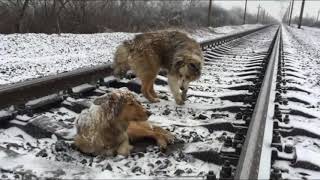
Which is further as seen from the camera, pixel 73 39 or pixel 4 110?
pixel 73 39

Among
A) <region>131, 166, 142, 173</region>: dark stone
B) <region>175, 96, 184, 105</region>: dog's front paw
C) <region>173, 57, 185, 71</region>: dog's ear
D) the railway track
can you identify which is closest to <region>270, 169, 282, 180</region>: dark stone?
the railway track

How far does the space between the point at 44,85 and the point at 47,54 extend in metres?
7.10

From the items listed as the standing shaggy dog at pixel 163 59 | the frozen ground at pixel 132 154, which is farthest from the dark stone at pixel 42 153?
the standing shaggy dog at pixel 163 59

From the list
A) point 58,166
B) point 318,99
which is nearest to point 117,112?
point 58,166

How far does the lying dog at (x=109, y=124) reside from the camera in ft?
11.9

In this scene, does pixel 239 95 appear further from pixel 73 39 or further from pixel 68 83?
pixel 73 39

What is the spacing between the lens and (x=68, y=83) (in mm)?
6312

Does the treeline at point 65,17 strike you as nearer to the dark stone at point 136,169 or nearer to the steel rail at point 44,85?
the steel rail at point 44,85

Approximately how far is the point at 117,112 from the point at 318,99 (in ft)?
13.4

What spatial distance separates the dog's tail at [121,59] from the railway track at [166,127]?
0.61 feet

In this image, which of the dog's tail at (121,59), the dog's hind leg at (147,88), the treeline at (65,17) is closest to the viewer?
the dog's hind leg at (147,88)

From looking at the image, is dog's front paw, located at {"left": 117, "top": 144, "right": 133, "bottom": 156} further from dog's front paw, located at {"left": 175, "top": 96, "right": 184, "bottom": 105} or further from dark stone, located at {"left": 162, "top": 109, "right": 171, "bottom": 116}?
dog's front paw, located at {"left": 175, "top": 96, "right": 184, "bottom": 105}

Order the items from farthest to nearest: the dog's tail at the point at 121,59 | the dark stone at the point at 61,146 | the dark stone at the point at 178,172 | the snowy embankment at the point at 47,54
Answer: the snowy embankment at the point at 47,54
the dog's tail at the point at 121,59
the dark stone at the point at 61,146
the dark stone at the point at 178,172

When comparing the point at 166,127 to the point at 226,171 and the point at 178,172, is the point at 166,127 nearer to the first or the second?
the point at 178,172
